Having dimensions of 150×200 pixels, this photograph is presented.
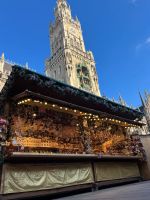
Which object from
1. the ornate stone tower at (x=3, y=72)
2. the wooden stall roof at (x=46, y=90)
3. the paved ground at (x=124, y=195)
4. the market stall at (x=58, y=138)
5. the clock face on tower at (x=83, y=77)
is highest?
the clock face on tower at (x=83, y=77)

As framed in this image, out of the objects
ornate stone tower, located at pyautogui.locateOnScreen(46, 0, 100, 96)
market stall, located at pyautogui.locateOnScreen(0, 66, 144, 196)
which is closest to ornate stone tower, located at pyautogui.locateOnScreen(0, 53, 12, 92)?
ornate stone tower, located at pyautogui.locateOnScreen(46, 0, 100, 96)

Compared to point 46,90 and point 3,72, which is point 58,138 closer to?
point 46,90

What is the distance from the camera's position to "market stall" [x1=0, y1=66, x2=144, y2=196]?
10.1m

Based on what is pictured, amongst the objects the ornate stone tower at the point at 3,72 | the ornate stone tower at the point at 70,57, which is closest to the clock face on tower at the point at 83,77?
the ornate stone tower at the point at 70,57

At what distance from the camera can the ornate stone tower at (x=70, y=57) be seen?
57562 mm

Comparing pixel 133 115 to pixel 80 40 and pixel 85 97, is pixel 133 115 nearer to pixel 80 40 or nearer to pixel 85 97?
pixel 85 97

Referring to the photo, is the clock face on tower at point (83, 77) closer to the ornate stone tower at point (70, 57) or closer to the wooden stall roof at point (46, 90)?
the ornate stone tower at point (70, 57)

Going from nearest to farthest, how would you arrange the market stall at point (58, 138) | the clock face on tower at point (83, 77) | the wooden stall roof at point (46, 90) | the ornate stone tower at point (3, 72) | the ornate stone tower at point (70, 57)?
1. the market stall at point (58, 138)
2. the wooden stall roof at point (46, 90)
3. the ornate stone tower at point (3, 72)
4. the ornate stone tower at point (70, 57)
5. the clock face on tower at point (83, 77)

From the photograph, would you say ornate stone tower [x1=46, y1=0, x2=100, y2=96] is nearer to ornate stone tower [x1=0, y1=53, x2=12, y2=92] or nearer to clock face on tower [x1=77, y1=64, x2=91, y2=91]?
clock face on tower [x1=77, y1=64, x2=91, y2=91]

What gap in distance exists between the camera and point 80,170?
12.3 m

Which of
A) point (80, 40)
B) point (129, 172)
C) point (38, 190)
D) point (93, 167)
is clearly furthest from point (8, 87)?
point (80, 40)

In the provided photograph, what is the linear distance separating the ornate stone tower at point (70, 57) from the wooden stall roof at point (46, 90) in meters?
39.1

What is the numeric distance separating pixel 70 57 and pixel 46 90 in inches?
1903

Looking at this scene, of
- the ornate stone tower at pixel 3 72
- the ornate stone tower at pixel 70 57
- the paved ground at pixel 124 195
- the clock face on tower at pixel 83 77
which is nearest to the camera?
the paved ground at pixel 124 195
